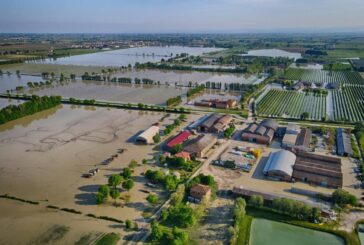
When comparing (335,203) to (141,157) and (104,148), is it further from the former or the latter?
(104,148)

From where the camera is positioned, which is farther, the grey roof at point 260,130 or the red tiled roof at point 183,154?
the grey roof at point 260,130

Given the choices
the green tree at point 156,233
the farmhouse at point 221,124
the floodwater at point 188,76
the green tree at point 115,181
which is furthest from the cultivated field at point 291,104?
the green tree at point 156,233

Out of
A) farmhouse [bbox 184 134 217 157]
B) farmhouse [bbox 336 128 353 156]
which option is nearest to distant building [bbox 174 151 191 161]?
farmhouse [bbox 184 134 217 157]

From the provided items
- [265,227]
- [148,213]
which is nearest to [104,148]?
[148,213]

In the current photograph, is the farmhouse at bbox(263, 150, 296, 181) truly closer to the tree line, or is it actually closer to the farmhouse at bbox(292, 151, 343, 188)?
the farmhouse at bbox(292, 151, 343, 188)

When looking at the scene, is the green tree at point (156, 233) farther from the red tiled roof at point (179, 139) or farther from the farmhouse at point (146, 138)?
the farmhouse at point (146, 138)
